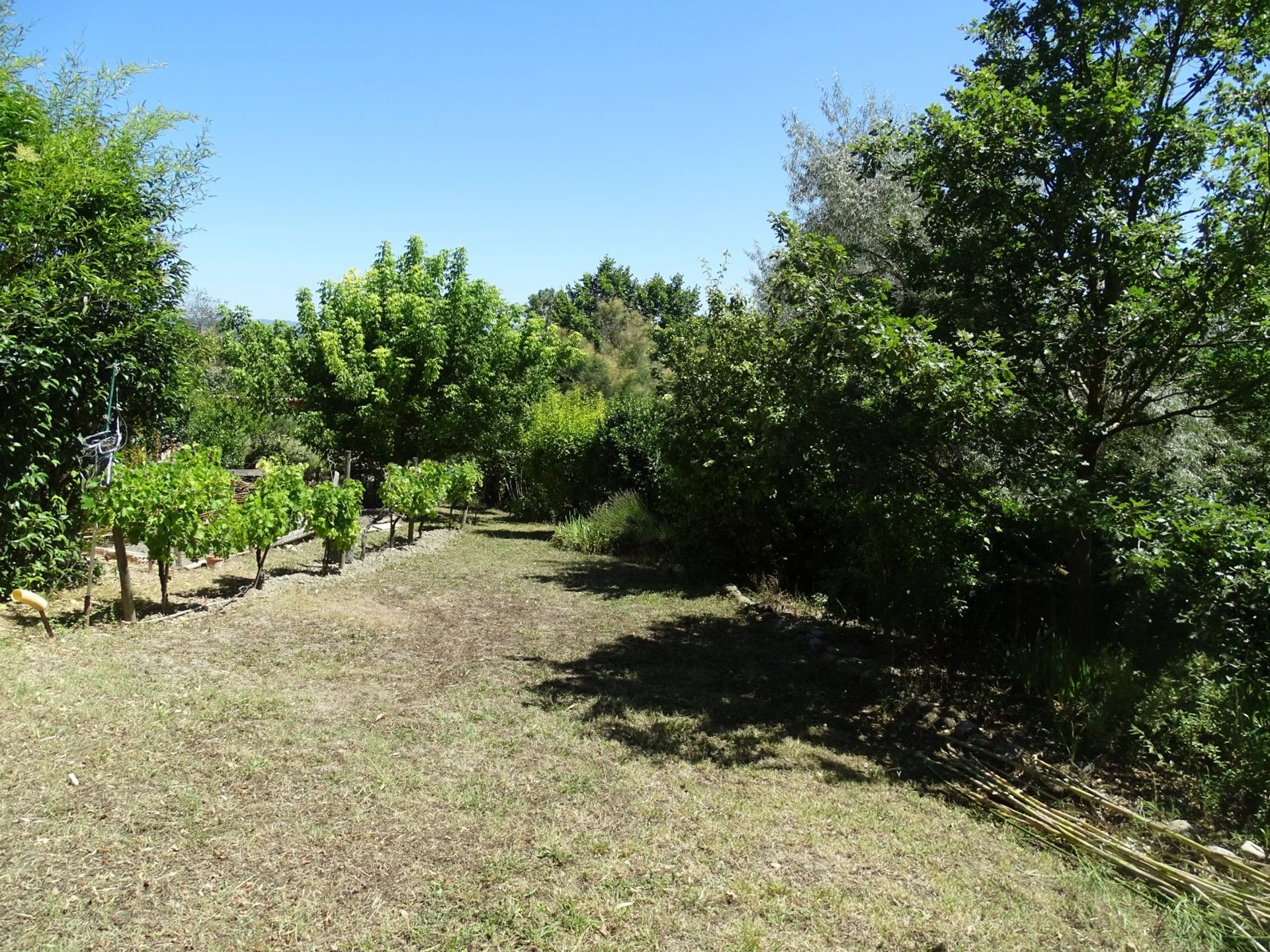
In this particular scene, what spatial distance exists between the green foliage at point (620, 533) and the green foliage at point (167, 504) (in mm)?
7634

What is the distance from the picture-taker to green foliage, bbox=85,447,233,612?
589cm

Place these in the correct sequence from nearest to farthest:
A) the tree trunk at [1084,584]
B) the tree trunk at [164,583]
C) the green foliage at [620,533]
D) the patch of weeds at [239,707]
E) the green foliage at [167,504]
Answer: the patch of weeds at [239,707] → the tree trunk at [1084,584] → the green foliage at [167,504] → the tree trunk at [164,583] → the green foliage at [620,533]

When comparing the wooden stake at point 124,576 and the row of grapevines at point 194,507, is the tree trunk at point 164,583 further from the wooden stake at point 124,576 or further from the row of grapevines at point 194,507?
the wooden stake at point 124,576

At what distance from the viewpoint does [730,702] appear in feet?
19.3

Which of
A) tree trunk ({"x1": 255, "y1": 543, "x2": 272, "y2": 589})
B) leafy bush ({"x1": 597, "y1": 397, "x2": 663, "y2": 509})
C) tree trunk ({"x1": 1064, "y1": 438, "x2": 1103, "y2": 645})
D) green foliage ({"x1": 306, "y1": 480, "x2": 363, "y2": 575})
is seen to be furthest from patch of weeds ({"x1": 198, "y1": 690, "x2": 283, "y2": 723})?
leafy bush ({"x1": 597, "y1": 397, "x2": 663, "y2": 509})

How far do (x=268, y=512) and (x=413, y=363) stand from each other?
28.2ft

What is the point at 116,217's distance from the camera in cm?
673

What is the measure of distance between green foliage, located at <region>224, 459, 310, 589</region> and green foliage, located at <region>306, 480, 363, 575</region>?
6.7 inches

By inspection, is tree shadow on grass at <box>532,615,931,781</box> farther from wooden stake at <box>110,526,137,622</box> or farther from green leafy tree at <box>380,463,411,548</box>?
green leafy tree at <box>380,463,411,548</box>

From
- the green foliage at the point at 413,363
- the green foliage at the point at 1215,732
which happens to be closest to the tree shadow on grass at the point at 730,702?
the green foliage at the point at 1215,732

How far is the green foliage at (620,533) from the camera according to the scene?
1361 centimetres

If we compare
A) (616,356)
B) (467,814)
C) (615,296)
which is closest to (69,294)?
(467,814)

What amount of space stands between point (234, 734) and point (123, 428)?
402 centimetres

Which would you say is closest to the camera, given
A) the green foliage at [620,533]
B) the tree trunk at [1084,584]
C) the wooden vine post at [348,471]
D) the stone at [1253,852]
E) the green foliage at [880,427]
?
the stone at [1253,852]
